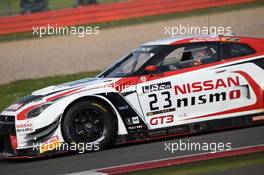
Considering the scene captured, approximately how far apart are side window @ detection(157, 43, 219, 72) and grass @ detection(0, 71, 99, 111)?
5.41 m

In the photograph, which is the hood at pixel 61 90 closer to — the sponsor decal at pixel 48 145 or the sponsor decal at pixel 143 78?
the sponsor decal at pixel 143 78

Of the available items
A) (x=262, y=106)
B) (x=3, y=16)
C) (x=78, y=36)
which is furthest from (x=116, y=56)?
(x=262, y=106)

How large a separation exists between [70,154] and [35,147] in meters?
0.54

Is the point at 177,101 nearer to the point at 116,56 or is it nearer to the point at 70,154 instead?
the point at 70,154

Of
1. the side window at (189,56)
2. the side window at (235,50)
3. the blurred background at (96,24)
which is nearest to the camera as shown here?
the side window at (189,56)

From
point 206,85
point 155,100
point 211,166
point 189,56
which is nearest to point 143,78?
point 155,100

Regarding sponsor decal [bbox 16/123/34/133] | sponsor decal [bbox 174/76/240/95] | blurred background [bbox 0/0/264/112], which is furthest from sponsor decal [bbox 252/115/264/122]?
blurred background [bbox 0/0/264/112]

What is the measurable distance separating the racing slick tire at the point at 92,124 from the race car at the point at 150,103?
0.01 m

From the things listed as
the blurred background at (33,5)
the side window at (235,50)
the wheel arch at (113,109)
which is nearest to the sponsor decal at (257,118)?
the side window at (235,50)

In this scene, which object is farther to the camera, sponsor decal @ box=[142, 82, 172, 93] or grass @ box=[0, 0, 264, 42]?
grass @ box=[0, 0, 264, 42]

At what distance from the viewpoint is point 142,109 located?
947cm

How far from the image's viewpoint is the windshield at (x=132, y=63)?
9.83 metres

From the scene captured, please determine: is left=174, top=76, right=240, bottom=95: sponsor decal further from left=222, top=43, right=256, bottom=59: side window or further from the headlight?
the headlight

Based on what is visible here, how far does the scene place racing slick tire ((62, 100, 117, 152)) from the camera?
9320 mm
